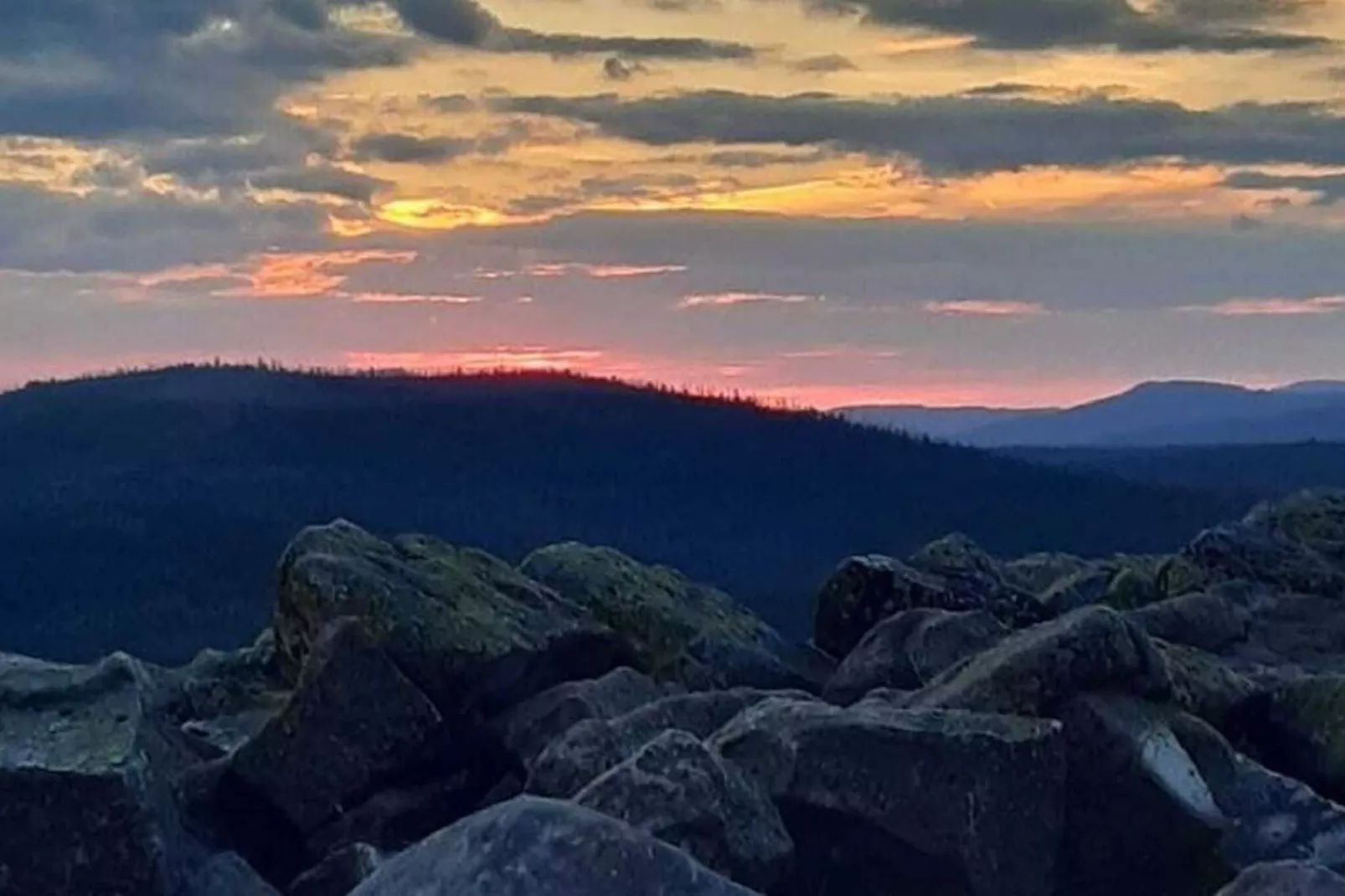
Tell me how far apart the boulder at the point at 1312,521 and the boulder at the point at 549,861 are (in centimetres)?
1544

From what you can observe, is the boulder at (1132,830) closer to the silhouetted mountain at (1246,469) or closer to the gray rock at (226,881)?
the gray rock at (226,881)

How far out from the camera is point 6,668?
50.4 feet

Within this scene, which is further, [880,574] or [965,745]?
[880,574]

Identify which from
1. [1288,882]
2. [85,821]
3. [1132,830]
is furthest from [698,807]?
[85,821]

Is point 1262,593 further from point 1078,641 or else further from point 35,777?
point 35,777

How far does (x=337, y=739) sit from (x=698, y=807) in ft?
13.5

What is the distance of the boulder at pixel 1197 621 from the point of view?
19.6m

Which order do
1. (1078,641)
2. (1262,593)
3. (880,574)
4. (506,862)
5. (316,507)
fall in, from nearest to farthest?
(506,862) < (1078,641) < (880,574) < (1262,593) < (316,507)

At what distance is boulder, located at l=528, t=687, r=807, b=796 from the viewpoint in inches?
555

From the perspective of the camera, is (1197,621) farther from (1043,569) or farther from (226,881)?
(226,881)

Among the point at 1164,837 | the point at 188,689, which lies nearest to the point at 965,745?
the point at 1164,837

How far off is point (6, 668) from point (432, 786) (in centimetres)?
299

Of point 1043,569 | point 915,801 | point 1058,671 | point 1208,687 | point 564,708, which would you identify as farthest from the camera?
point 1043,569

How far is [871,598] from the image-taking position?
20484mm
